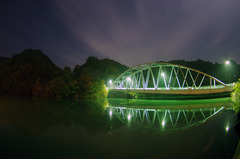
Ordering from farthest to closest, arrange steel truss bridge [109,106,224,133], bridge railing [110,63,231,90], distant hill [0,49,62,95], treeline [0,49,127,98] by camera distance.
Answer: distant hill [0,49,62,95] < treeline [0,49,127,98] < bridge railing [110,63,231,90] < steel truss bridge [109,106,224,133]

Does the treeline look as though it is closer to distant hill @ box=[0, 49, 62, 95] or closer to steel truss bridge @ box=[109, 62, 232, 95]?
distant hill @ box=[0, 49, 62, 95]

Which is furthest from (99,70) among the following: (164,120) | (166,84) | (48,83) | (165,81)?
(164,120)

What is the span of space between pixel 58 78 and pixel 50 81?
4.65 m

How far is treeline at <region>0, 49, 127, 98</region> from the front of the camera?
41531 mm

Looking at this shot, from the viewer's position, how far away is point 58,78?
44625mm

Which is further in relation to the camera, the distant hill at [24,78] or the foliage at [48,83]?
the distant hill at [24,78]

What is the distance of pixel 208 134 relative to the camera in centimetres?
819

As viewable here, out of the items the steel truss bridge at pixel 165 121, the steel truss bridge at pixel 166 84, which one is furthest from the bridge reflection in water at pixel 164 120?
the steel truss bridge at pixel 166 84

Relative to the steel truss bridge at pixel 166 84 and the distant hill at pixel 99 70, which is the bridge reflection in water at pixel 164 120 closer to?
the steel truss bridge at pixel 166 84

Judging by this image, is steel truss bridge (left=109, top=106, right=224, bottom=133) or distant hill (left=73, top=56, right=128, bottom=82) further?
distant hill (left=73, top=56, right=128, bottom=82)

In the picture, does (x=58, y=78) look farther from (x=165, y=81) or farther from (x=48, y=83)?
(x=165, y=81)

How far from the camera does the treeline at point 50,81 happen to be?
41.5m

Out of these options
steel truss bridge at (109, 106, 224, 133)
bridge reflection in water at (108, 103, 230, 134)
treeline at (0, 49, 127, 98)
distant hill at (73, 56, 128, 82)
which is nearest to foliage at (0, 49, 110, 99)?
A: treeline at (0, 49, 127, 98)

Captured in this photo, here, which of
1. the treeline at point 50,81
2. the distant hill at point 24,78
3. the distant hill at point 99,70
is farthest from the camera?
the distant hill at point 99,70
